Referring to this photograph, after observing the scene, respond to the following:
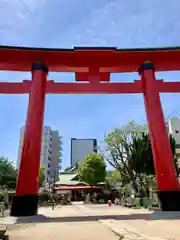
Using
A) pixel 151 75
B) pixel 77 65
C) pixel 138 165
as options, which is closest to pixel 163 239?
pixel 151 75

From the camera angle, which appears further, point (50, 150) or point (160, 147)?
point (50, 150)

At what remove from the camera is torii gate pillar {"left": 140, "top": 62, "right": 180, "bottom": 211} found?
9.59m

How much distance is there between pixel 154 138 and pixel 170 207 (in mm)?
2840

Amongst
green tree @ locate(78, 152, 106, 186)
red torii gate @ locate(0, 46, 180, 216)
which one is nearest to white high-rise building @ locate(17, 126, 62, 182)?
green tree @ locate(78, 152, 106, 186)

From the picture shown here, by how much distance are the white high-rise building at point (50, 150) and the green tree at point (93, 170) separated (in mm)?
35148

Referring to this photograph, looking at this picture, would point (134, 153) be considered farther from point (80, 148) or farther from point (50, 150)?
point (50, 150)

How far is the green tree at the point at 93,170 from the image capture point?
112 ft

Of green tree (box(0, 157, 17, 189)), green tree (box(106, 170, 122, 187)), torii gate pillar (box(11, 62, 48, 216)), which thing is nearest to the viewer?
torii gate pillar (box(11, 62, 48, 216))

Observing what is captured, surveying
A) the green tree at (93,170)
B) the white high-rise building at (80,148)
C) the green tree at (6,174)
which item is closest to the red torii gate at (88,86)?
the green tree at (6,174)

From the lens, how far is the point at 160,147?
10367 mm

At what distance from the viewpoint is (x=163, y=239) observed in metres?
5.01

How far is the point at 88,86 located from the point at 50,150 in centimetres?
6463

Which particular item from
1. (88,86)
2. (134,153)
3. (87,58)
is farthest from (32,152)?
(134,153)

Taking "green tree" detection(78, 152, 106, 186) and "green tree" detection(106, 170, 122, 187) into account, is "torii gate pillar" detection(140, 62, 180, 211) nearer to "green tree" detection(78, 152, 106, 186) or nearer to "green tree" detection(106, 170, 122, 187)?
"green tree" detection(78, 152, 106, 186)
